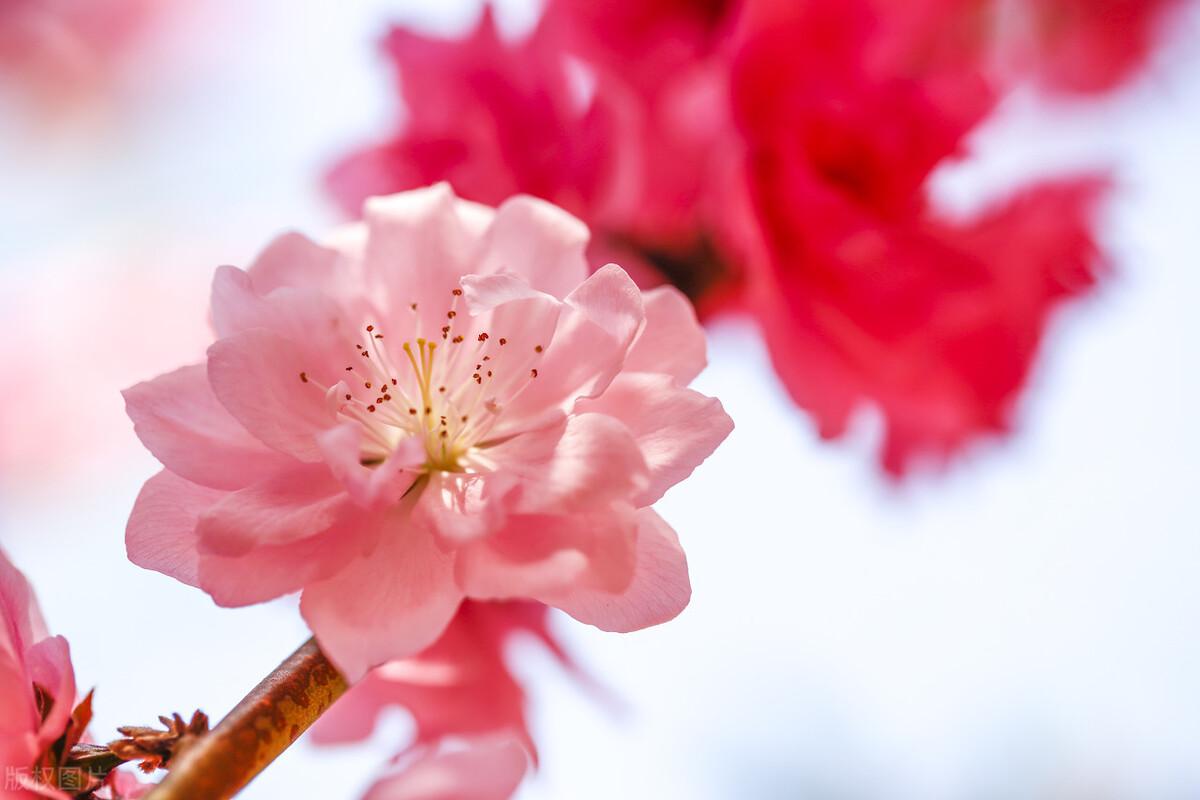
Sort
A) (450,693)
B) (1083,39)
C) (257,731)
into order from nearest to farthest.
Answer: (257,731), (450,693), (1083,39)

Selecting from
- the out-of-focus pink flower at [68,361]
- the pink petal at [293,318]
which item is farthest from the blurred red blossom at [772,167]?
the out-of-focus pink flower at [68,361]

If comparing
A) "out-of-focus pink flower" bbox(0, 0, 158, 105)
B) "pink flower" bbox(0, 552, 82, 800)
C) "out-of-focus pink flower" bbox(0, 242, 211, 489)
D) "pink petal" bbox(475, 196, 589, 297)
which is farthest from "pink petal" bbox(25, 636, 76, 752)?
"out-of-focus pink flower" bbox(0, 0, 158, 105)

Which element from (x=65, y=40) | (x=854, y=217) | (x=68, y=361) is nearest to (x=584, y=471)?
(x=854, y=217)

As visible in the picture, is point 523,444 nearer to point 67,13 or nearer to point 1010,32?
point 1010,32

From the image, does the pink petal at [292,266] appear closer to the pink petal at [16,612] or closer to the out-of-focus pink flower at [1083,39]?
the pink petal at [16,612]

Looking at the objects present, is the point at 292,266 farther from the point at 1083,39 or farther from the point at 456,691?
the point at 1083,39

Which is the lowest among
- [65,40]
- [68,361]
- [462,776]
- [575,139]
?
[462,776]
